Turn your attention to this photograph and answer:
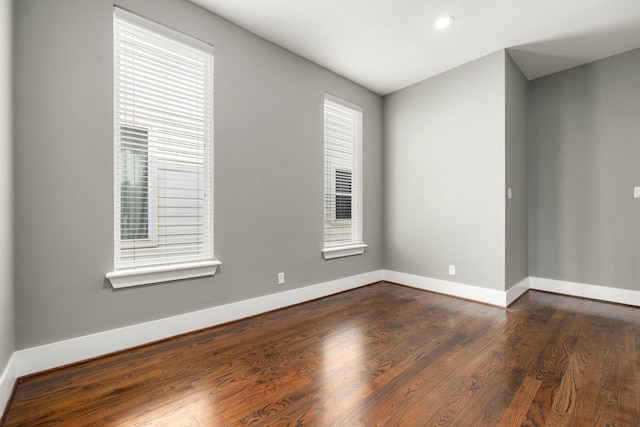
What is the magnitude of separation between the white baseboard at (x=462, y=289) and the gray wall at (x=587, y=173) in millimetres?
675

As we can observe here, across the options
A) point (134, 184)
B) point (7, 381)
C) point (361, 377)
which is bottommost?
point (361, 377)

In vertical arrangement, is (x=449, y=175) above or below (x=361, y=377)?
above

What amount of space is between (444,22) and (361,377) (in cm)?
307

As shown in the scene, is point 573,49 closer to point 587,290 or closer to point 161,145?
point 587,290

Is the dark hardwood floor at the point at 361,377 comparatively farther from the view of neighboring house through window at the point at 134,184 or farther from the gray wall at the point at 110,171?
the view of neighboring house through window at the point at 134,184

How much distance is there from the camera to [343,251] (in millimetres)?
3883

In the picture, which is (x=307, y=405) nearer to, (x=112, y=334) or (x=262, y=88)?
(x=112, y=334)

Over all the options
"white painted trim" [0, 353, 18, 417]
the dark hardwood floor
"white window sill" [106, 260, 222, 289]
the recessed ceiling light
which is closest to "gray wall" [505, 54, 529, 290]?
the dark hardwood floor

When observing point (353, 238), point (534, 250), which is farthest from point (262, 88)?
point (534, 250)

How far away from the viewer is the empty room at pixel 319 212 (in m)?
1.74

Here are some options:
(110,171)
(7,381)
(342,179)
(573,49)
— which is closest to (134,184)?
(110,171)

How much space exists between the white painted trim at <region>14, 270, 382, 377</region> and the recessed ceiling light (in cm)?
297

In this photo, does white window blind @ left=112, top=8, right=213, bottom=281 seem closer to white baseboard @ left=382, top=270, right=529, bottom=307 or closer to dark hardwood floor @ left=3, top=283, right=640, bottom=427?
dark hardwood floor @ left=3, top=283, right=640, bottom=427

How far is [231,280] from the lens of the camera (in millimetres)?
2787
